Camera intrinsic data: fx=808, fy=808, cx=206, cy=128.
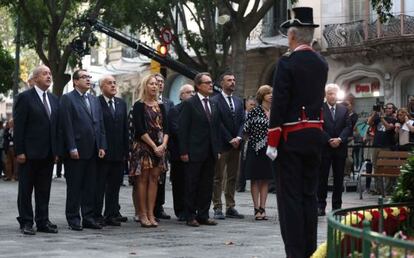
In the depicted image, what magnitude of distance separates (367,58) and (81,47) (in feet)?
38.2

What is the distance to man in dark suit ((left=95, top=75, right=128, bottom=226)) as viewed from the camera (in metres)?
11.0

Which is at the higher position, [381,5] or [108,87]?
[381,5]

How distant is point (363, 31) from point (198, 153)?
67.7 feet

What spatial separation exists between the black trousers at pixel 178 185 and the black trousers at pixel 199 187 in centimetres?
84

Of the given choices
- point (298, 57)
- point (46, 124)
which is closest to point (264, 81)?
point (46, 124)

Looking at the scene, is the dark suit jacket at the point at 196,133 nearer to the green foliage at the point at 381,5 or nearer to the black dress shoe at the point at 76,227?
the black dress shoe at the point at 76,227

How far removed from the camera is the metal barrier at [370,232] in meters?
3.69

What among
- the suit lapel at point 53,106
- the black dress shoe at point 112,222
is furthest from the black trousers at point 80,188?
the suit lapel at point 53,106

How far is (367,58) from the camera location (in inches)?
1214

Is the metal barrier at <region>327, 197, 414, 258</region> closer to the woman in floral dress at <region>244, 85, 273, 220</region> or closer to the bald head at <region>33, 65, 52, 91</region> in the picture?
the bald head at <region>33, 65, 52, 91</region>

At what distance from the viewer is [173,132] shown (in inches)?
470

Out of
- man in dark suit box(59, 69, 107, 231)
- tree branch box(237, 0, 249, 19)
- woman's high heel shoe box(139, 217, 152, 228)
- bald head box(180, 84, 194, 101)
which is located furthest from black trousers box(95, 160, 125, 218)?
tree branch box(237, 0, 249, 19)

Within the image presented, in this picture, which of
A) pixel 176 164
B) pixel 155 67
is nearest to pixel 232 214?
pixel 176 164

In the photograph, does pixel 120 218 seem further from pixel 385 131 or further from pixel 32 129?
pixel 385 131
